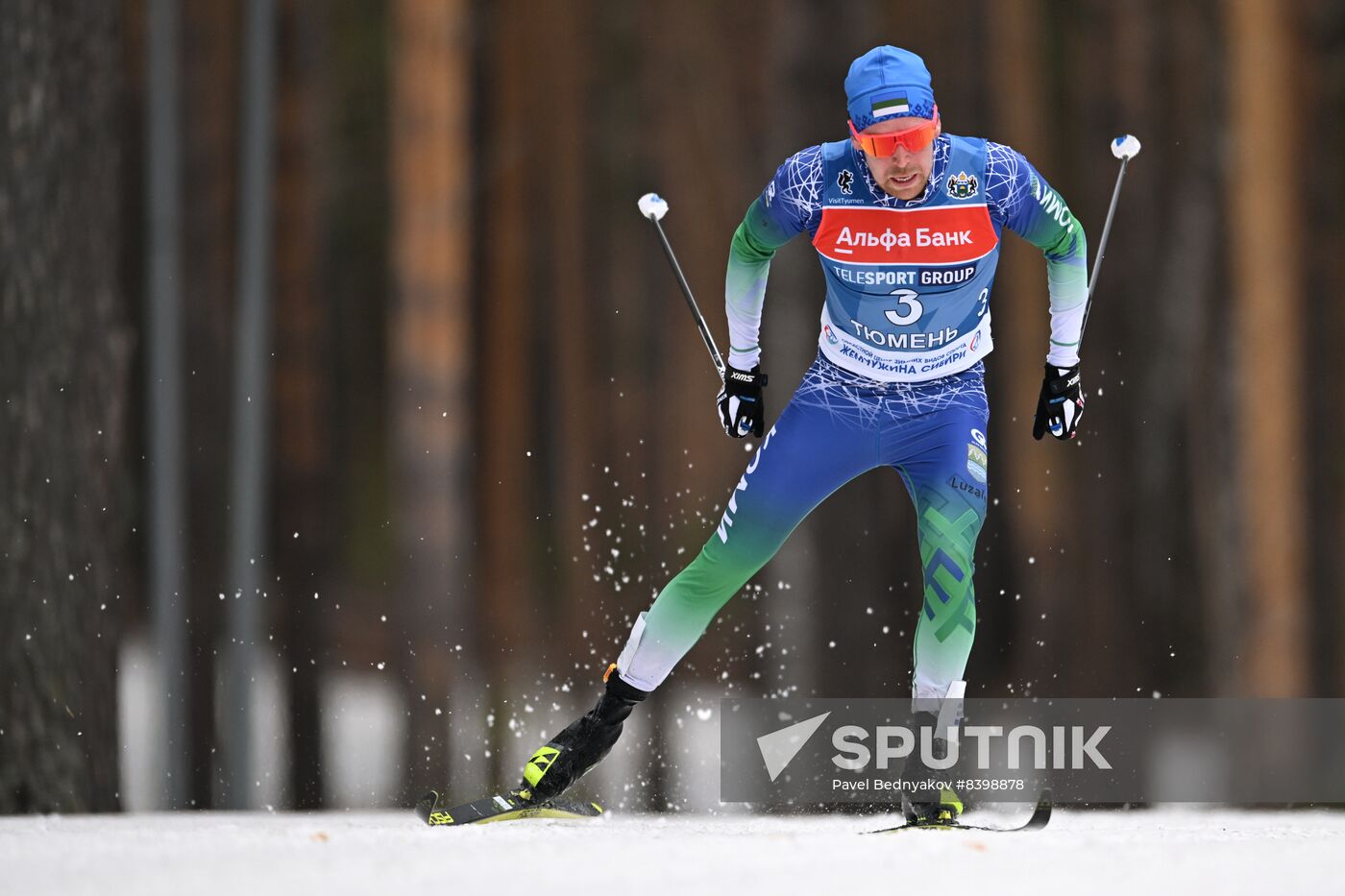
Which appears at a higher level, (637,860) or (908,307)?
(908,307)

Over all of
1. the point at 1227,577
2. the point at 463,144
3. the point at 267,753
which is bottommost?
the point at 267,753

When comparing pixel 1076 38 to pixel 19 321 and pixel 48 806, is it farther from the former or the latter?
pixel 48 806

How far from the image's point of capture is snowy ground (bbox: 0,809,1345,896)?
338 centimetres

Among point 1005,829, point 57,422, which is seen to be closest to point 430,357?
point 57,422

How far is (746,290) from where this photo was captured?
15.6 ft

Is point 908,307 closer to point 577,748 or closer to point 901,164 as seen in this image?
point 901,164

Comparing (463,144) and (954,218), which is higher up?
(463,144)

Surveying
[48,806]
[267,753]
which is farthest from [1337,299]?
[48,806]

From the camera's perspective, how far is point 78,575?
5.85 metres

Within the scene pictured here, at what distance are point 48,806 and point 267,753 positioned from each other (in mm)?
2119

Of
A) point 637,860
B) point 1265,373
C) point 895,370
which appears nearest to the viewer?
point 637,860

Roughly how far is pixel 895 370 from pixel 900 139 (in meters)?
0.65

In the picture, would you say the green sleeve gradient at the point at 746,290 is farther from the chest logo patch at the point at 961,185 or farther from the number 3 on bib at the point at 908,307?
the chest logo patch at the point at 961,185

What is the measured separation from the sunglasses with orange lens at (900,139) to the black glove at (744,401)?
0.82 metres
